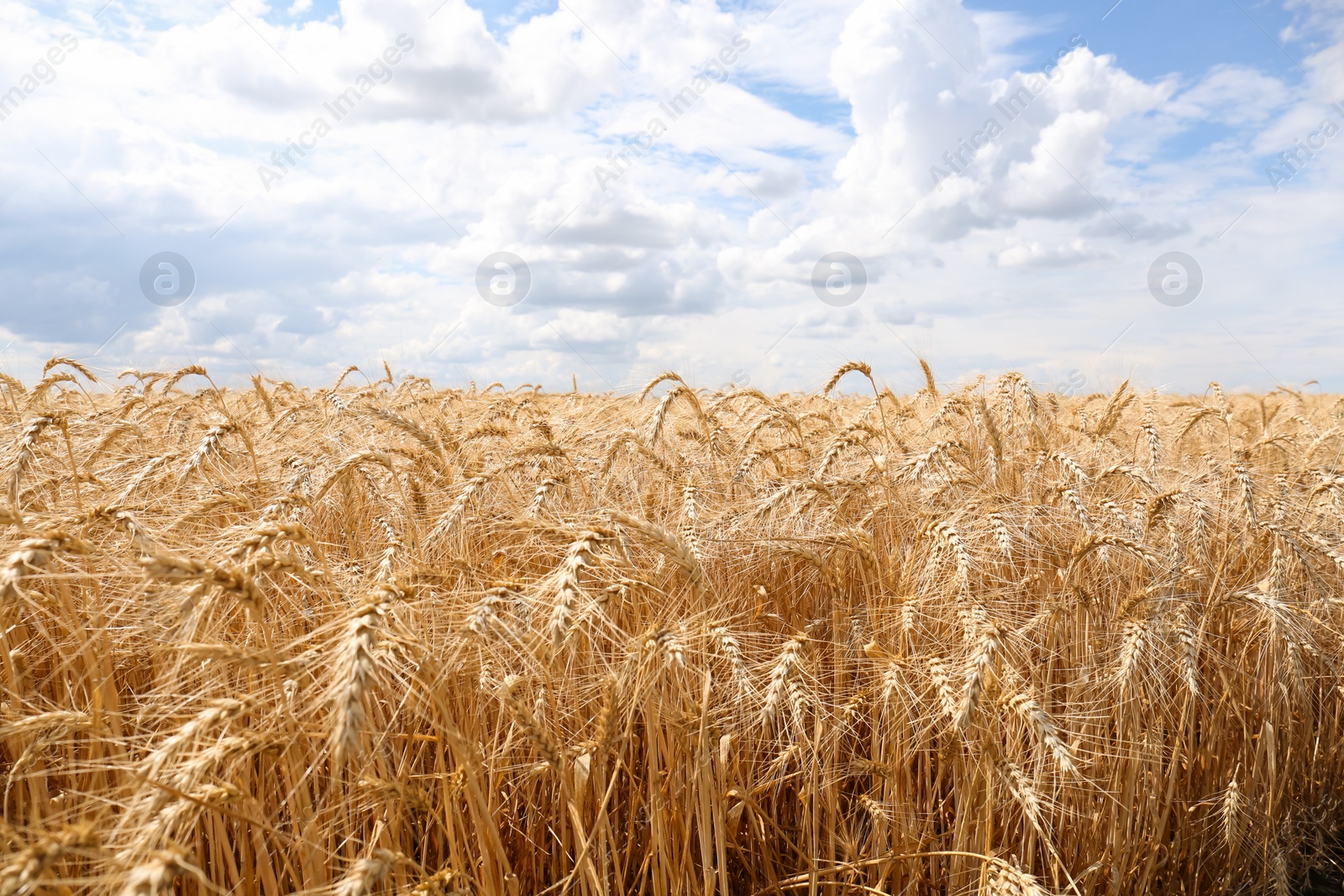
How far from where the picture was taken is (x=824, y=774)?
6.97 feet

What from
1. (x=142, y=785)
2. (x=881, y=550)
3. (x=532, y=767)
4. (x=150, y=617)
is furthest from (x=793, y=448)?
(x=142, y=785)

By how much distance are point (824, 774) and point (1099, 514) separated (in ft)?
5.29

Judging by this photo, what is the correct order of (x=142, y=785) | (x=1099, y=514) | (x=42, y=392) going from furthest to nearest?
(x=42, y=392)
(x=1099, y=514)
(x=142, y=785)

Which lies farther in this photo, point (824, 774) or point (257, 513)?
point (257, 513)

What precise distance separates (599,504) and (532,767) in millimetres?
1010

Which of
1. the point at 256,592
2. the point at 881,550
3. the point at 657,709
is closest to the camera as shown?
the point at 256,592

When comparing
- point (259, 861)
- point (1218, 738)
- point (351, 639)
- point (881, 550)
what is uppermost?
point (351, 639)

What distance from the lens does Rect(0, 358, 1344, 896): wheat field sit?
5.08ft

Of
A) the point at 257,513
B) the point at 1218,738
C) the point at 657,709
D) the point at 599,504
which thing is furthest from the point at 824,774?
the point at 257,513

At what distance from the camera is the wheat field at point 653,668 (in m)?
1.55

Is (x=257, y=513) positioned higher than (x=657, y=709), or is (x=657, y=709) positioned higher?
(x=257, y=513)

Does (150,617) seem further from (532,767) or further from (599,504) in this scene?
(599,504)

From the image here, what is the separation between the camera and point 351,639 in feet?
4.20

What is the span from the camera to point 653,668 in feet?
6.84
